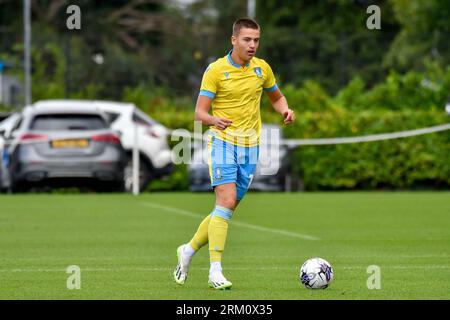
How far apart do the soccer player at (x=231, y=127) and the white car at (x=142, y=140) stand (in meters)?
17.9

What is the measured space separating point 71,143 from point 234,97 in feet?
51.8

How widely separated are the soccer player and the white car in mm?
17920

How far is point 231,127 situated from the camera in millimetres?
10891

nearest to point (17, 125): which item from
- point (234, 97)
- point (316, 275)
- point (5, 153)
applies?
point (5, 153)

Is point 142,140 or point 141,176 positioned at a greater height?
point 142,140

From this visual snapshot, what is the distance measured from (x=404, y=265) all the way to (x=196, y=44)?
51336mm

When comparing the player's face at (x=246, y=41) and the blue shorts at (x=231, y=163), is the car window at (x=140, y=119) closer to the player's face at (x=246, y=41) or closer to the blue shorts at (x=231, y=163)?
the blue shorts at (x=231, y=163)

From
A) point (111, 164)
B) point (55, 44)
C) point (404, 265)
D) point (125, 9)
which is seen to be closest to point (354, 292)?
point (404, 265)

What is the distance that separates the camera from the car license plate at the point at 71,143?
86.4 feet

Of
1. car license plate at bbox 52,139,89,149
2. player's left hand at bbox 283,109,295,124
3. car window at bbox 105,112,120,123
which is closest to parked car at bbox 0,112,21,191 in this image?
car license plate at bbox 52,139,89,149

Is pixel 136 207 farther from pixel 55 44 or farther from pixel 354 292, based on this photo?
pixel 55 44

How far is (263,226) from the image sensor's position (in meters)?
18.6

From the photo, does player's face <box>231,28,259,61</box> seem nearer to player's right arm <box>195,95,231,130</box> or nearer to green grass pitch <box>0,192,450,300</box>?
player's right arm <box>195,95,231,130</box>

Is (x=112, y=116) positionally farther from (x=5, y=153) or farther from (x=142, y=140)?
(x=5, y=153)
